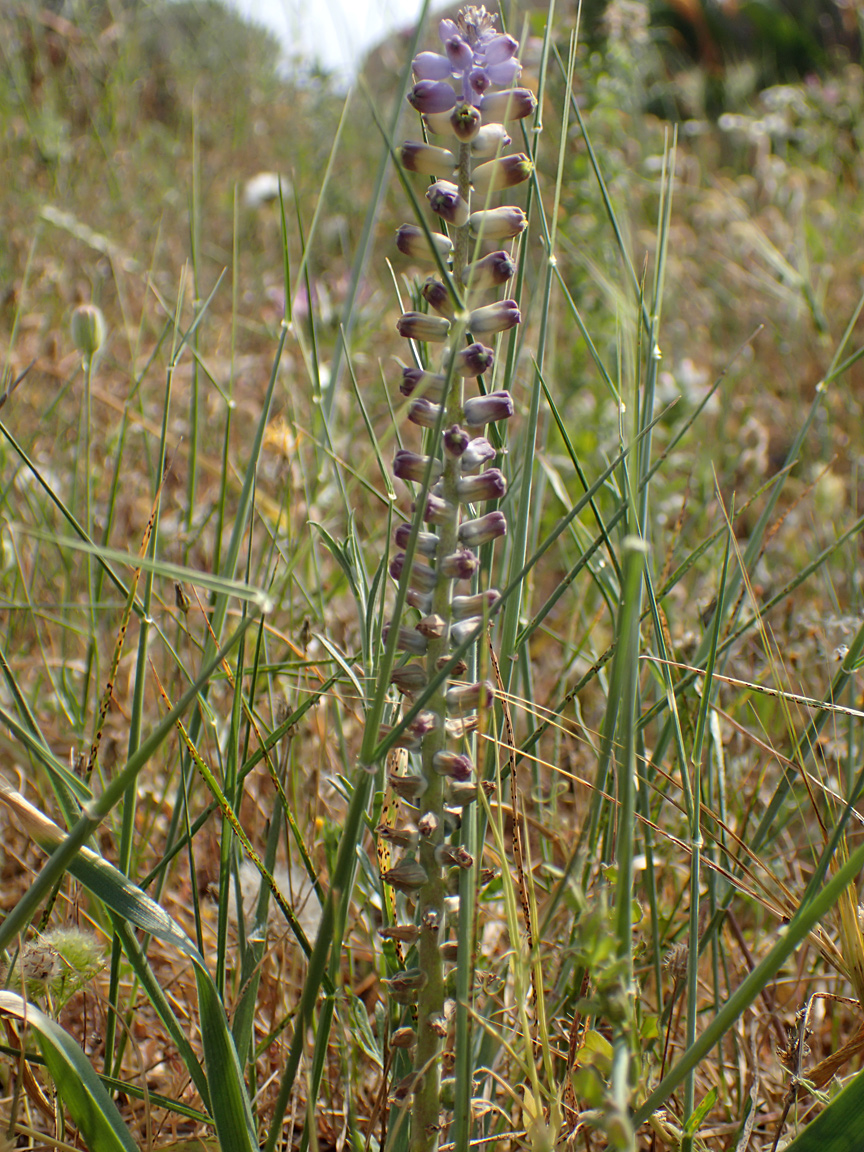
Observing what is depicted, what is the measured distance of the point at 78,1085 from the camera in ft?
2.29

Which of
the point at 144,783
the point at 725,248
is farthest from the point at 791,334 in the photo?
the point at 144,783

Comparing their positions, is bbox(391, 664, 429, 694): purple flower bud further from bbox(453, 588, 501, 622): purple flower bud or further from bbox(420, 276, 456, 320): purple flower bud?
bbox(420, 276, 456, 320): purple flower bud

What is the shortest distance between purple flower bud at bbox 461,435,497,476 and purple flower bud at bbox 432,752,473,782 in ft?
0.82

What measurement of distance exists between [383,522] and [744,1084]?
1426 mm

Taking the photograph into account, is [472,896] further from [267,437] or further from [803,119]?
[803,119]

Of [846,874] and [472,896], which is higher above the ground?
[846,874]

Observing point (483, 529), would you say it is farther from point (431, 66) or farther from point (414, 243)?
point (431, 66)

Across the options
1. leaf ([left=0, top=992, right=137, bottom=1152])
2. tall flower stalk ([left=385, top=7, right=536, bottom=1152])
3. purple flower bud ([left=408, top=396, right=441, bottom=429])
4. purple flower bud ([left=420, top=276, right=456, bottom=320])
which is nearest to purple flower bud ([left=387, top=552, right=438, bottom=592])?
tall flower stalk ([left=385, top=7, right=536, bottom=1152])

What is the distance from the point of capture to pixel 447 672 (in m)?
0.67

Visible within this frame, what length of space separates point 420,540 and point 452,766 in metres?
0.19

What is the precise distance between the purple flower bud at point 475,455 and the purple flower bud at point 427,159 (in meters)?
0.24

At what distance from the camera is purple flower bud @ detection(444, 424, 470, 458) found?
733 millimetres

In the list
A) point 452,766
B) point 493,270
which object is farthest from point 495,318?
point 452,766

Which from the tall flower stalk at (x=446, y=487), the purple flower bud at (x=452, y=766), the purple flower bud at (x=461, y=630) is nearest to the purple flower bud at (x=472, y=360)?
the tall flower stalk at (x=446, y=487)
